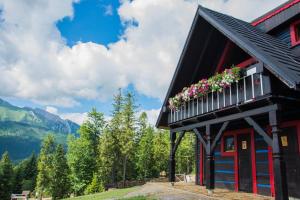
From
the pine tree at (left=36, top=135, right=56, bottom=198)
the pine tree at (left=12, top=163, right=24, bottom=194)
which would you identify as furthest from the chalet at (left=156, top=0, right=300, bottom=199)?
the pine tree at (left=12, top=163, right=24, bottom=194)

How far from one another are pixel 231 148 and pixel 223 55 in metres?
4.47

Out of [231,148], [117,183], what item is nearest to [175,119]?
[231,148]

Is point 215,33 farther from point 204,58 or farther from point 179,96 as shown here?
point 179,96

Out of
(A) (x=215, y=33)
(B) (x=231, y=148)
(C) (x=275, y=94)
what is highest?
(A) (x=215, y=33)

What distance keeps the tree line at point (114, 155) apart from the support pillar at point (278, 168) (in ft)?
88.2

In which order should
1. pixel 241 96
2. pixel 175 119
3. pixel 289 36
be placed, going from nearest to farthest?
pixel 241 96
pixel 289 36
pixel 175 119

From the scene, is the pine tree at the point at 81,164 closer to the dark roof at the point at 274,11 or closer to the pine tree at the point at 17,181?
the pine tree at the point at 17,181

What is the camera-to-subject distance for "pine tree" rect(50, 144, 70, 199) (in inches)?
1506

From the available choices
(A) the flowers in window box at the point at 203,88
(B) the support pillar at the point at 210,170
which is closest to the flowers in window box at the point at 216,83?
(A) the flowers in window box at the point at 203,88

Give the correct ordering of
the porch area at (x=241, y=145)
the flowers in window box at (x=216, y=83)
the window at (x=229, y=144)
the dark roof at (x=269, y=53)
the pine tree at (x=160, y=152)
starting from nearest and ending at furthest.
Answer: the dark roof at (x=269, y=53) < the porch area at (x=241, y=145) < the flowers in window box at (x=216, y=83) < the window at (x=229, y=144) < the pine tree at (x=160, y=152)

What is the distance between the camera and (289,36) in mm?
10758

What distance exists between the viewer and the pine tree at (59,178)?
38.2 meters

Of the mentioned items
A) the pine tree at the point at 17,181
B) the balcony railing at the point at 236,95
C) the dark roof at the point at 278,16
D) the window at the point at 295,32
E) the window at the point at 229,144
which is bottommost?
the pine tree at the point at 17,181

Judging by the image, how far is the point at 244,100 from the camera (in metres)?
8.71
